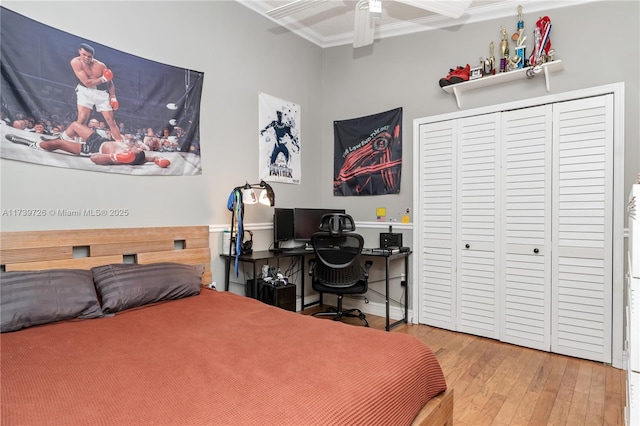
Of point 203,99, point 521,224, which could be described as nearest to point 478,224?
point 521,224

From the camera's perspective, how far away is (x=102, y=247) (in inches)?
99.2

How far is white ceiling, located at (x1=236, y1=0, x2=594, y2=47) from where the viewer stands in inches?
132

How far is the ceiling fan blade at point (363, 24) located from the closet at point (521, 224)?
102 cm

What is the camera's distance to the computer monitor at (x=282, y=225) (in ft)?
12.3

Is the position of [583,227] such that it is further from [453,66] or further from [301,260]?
[301,260]

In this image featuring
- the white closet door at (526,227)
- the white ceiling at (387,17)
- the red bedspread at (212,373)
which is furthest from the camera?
the white ceiling at (387,17)

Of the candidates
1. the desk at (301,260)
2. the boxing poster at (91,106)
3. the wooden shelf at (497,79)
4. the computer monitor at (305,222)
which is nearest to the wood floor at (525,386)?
the desk at (301,260)

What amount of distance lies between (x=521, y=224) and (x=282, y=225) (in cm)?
227

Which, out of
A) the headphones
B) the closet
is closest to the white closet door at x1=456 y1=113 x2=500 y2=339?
the closet

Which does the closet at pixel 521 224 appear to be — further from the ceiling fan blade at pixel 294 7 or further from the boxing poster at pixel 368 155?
the ceiling fan blade at pixel 294 7

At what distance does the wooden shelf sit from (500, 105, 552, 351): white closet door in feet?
1.13

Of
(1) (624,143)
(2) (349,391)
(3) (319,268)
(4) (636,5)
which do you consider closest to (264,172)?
(3) (319,268)

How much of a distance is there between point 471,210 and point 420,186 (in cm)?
57

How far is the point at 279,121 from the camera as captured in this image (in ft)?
13.1
